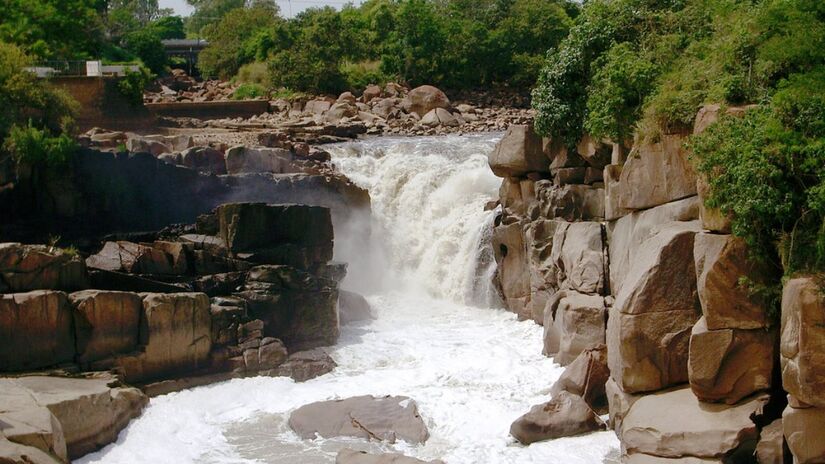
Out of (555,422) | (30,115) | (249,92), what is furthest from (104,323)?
(249,92)

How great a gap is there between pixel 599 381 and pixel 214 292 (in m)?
8.77

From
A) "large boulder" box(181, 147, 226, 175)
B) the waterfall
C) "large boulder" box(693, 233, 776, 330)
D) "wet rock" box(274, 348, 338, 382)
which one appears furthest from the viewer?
"large boulder" box(181, 147, 226, 175)

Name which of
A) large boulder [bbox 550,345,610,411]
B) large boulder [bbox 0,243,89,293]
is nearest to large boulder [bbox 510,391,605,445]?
large boulder [bbox 550,345,610,411]

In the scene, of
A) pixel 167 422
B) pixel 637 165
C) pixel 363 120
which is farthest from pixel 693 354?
pixel 363 120

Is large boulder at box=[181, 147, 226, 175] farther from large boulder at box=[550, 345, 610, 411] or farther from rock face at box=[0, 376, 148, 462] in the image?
large boulder at box=[550, 345, 610, 411]

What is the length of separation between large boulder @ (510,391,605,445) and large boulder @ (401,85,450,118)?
26.7 m

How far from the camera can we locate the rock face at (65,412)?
14622 mm

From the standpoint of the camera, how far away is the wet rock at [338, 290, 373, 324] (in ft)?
80.4

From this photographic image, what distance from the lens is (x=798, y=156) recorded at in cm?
1370

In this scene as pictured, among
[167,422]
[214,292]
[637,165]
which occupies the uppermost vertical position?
[637,165]

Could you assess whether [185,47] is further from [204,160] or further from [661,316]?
[661,316]

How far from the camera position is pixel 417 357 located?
21062mm

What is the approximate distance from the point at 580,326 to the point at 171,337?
787 centimetres

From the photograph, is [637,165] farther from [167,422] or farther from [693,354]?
[167,422]
